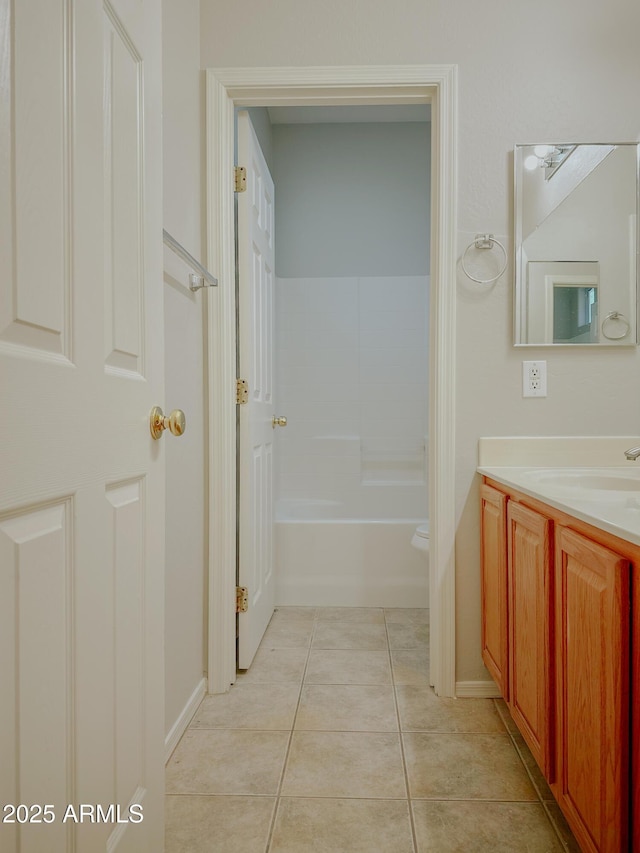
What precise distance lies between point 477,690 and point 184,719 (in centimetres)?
99

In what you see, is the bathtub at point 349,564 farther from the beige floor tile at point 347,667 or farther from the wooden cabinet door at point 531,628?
the wooden cabinet door at point 531,628

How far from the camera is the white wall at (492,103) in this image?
1.88 meters

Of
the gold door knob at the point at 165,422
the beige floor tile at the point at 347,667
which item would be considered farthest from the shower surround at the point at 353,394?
the gold door knob at the point at 165,422

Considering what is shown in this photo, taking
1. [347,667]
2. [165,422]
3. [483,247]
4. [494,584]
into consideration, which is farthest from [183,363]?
[347,667]

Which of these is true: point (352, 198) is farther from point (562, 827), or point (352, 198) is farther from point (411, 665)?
point (562, 827)

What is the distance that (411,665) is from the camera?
7.08 ft

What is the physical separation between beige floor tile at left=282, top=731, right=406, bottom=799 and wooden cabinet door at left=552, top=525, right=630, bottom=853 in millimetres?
459

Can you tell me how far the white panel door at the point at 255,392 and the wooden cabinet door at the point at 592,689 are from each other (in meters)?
1.21

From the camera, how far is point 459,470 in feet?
6.42

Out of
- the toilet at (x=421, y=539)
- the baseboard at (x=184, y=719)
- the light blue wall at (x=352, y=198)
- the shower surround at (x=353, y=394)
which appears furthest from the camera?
the shower surround at (x=353, y=394)

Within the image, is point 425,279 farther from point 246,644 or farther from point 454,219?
point 246,644

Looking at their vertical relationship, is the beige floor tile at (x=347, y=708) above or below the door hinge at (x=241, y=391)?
below

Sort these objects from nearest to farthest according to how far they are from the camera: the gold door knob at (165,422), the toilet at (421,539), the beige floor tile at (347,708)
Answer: the gold door knob at (165,422) < the beige floor tile at (347,708) < the toilet at (421,539)

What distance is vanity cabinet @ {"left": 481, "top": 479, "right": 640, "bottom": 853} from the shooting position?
2.87 ft
